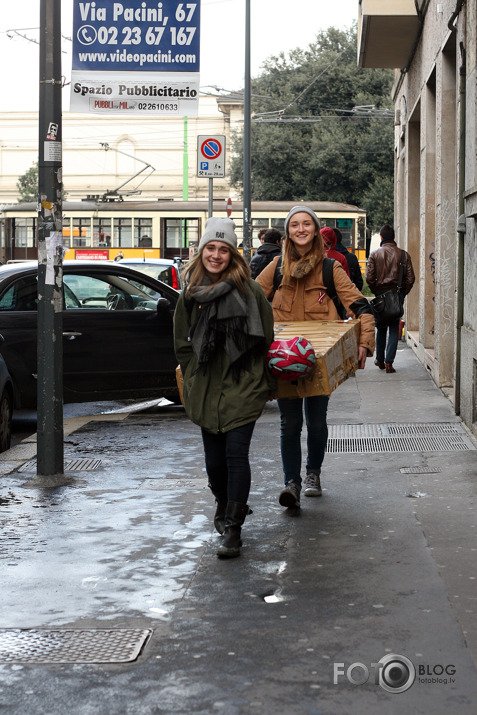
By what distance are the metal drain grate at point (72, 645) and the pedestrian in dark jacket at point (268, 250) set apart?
7.65m

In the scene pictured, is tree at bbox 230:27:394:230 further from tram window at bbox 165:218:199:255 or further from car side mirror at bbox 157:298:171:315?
car side mirror at bbox 157:298:171:315

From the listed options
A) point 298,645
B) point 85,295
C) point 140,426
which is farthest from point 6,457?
point 298,645

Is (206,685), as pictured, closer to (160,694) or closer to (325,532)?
(160,694)

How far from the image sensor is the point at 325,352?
217 inches

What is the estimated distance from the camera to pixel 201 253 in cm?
536

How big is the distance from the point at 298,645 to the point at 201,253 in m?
2.20

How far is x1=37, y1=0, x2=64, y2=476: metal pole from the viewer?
709 centimetres

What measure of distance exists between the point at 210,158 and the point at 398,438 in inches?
406

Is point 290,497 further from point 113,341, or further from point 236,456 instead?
point 113,341

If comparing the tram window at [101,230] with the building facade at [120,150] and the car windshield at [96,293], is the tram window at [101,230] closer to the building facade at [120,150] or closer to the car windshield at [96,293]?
the car windshield at [96,293]

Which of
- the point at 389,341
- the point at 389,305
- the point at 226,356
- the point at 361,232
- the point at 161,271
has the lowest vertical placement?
the point at 389,341

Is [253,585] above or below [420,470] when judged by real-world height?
below

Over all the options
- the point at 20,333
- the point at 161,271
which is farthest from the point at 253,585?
the point at 161,271

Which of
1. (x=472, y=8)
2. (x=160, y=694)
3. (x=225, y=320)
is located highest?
(x=472, y=8)
